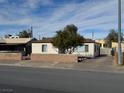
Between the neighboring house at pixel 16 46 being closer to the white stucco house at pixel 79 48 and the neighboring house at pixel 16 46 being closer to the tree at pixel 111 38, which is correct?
the white stucco house at pixel 79 48

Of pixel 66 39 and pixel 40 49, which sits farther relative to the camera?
pixel 40 49

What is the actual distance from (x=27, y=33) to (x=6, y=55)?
68322 mm

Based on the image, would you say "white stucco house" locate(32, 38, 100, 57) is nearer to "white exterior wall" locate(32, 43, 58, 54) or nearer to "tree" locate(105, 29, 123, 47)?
"white exterior wall" locate(32, 43, 58, 54)

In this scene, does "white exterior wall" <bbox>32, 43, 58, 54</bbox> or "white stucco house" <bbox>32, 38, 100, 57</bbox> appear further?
"white exterior wall" <bbox>32, 43, 58, 54</bbox>

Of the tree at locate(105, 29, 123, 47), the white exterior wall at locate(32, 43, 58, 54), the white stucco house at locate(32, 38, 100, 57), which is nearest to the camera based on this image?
the white stucco house at locate(32, 38, 100, 57)

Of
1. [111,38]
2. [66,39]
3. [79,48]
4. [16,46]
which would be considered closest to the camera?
[66,39]

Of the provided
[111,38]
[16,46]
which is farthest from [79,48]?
[111,38]

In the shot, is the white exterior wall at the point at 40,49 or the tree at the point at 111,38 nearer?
the white exterior wall at the point at 40,49

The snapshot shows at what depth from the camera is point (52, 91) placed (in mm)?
13008

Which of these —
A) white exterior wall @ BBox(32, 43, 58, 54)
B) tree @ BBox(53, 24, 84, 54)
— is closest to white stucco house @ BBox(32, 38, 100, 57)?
white exterior wall @ BBox(32, 43, 58, 54)

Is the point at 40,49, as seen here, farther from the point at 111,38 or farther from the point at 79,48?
the point at 111,38

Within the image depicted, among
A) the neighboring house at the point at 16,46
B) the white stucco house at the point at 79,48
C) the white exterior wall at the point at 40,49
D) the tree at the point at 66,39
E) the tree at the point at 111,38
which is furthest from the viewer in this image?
the tree at the point at 111,38

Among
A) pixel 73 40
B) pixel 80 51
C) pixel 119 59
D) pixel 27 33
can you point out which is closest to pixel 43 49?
pixel 80 51

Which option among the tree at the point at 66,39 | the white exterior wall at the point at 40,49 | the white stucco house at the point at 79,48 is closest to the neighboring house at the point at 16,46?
the white exterior wall at the point at 40,49
